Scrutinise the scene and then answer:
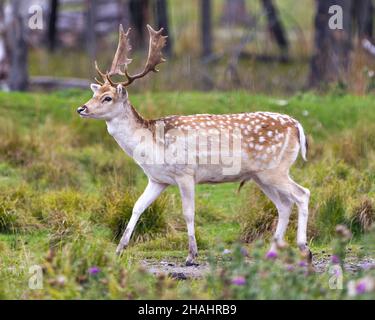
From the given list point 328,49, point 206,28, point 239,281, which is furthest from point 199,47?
point 239,281

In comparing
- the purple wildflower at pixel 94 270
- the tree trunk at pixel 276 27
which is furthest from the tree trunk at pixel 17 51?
the purple wildflower at pixel 94 270

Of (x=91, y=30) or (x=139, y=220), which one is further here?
(x=91, y=30)

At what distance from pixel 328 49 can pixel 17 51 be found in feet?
15.6

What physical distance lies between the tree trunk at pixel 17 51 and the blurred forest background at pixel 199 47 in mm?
16

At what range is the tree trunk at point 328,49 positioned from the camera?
54.1 ft

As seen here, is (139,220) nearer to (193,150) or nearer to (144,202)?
(144,202)

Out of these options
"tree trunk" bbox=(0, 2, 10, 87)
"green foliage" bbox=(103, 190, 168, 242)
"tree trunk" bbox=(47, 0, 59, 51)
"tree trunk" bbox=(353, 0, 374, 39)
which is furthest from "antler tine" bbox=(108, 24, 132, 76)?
"tree trunk" bbox=(47, 0, 59, 51)

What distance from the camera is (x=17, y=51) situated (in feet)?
57.9

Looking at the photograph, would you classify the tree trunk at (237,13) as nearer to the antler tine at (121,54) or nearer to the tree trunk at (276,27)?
the tree trunk at (276,27)

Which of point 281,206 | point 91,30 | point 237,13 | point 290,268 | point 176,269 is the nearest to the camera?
point 290,268

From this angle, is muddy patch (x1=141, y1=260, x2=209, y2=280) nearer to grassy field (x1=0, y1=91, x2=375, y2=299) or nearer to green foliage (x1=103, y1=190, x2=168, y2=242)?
grassy field (x1=0, y1=91, x2=375, y2=299)
